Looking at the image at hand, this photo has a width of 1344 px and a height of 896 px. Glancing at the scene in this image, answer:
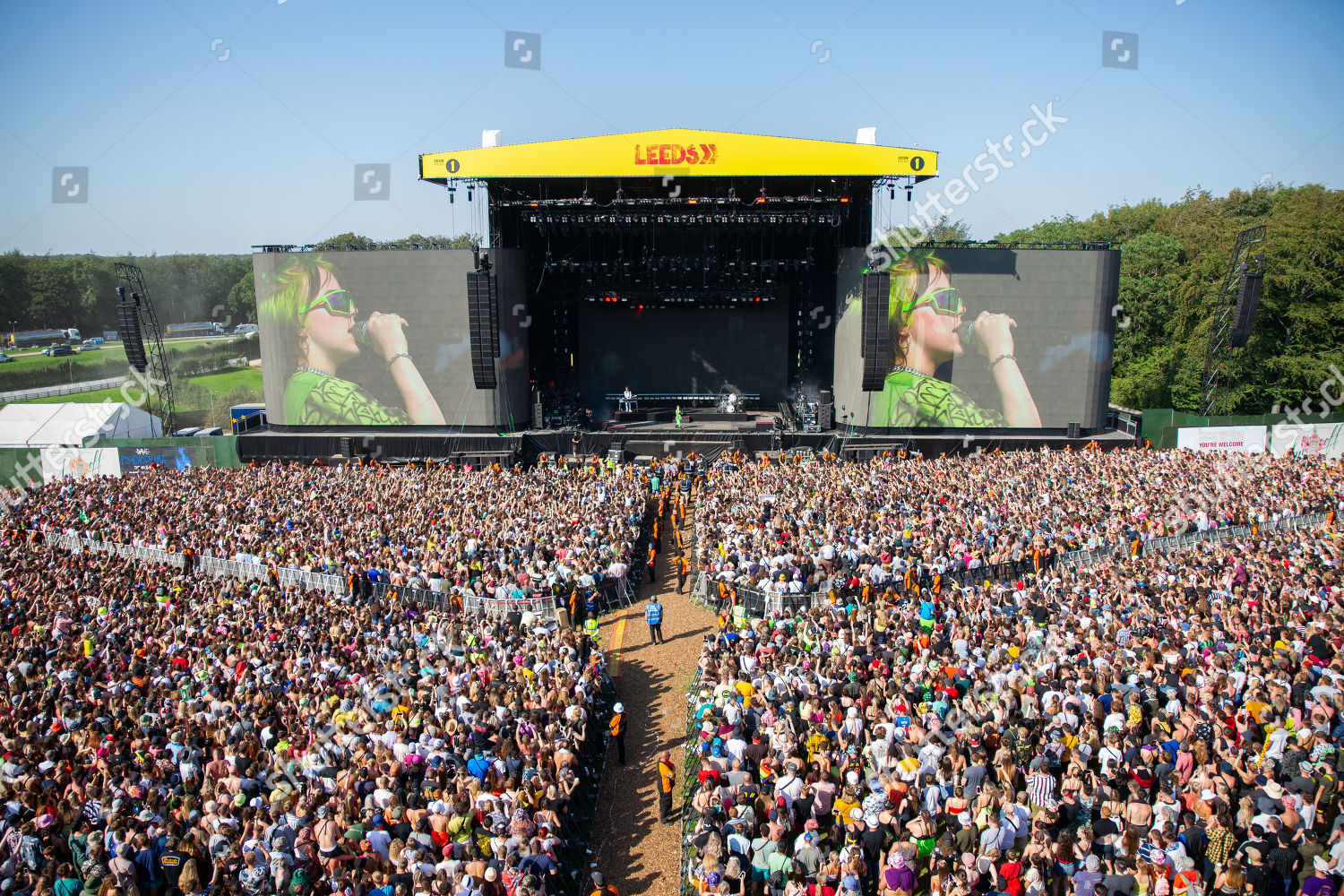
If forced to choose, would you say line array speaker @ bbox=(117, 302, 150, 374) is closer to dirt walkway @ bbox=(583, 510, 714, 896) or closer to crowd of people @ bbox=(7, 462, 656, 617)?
crowd of people @ bbox=(7, 462, 656, 617)

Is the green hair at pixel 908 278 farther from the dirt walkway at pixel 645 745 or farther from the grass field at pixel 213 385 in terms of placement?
the grass field at pixel 213 385

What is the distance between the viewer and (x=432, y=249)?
86.1ft

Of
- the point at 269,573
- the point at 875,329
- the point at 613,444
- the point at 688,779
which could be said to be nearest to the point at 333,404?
the point at 613,444

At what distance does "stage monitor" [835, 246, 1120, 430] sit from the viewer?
25234 millimetres

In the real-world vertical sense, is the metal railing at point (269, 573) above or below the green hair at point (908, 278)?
below

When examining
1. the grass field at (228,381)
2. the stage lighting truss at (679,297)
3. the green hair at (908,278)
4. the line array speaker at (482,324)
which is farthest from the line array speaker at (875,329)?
the grass field at (228,381)

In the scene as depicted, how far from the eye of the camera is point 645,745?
34.2 ft

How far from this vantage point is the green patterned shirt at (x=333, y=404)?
89.5ft

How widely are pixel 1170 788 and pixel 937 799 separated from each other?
201cm

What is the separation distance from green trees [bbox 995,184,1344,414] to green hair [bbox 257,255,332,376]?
103 ft

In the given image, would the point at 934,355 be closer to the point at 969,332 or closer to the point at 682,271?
the point at 969,332

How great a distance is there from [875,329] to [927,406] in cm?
318

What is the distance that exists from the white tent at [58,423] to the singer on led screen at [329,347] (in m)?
8.41

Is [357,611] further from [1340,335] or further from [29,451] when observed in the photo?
[1340,335]
